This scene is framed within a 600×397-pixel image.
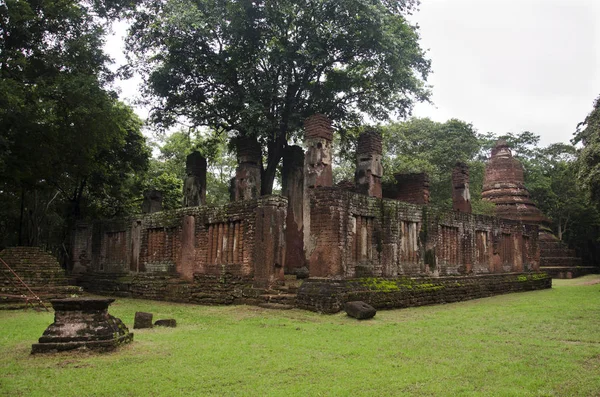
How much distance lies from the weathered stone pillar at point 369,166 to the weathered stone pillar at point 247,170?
377 centimetres

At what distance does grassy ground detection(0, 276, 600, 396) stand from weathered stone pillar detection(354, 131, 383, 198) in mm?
6219

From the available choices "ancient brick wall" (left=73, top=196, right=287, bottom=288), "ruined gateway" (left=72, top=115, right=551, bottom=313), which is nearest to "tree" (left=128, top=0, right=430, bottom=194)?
"ruined gateway" (left=72, top=115, right=551, bottom=313)

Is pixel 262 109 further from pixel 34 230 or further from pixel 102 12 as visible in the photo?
pixel 34 230

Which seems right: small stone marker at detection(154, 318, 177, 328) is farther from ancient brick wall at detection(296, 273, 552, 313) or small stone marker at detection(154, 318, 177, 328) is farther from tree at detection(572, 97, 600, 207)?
tree at detection(572, 97, 600, 207)

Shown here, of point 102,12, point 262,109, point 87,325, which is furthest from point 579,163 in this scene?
point 102,12

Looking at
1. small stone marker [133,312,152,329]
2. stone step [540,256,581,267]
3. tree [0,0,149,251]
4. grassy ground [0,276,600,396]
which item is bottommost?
grassy ground [0,276,600,396]

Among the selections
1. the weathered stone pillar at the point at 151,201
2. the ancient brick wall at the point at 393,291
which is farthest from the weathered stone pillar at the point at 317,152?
the weathered stone pillar at the point at 151,201

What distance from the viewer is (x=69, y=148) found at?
659 inches

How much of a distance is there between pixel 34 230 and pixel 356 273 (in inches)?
634

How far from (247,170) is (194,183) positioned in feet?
8.08

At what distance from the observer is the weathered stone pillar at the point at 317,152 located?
1448 centimetres

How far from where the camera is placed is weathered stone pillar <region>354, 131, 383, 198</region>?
16.1 m

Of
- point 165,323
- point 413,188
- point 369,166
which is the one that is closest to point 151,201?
point 369,166

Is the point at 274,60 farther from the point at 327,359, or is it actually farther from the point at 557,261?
the point at 557,261
